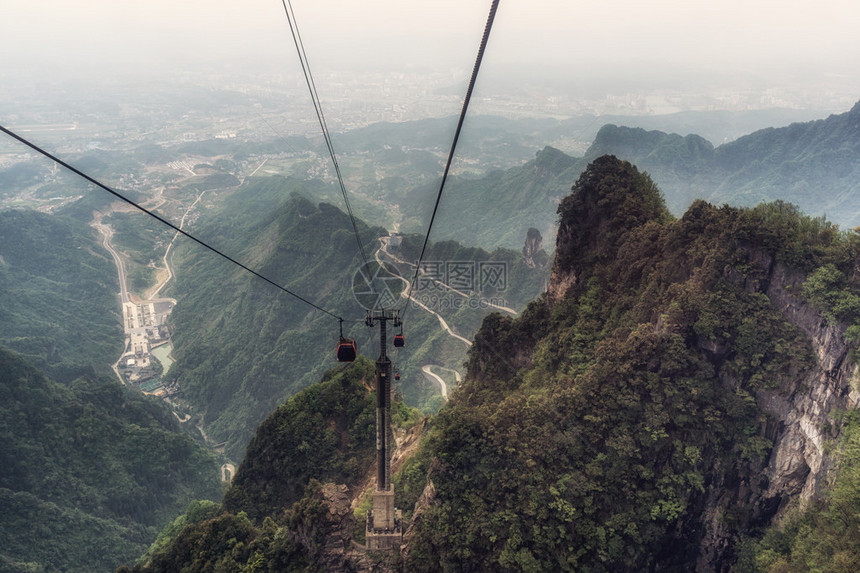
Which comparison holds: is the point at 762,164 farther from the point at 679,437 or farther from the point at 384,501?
the point at 384,501

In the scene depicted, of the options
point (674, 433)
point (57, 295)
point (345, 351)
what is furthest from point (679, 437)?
point (57, 295)

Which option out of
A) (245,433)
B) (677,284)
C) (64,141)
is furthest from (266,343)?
(64,141)

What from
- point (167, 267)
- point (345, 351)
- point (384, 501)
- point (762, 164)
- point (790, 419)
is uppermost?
point (762, 164)

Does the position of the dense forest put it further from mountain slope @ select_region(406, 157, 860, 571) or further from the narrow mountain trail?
mountain slope @ select_region(406, 157, 860, 571)

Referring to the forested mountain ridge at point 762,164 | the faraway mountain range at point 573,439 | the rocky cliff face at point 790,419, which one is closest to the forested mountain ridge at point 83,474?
the faraway mountain range at point 573,439

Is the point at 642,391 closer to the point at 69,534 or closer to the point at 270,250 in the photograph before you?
the point at 69,534

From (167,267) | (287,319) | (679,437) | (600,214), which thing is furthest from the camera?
(167,267)

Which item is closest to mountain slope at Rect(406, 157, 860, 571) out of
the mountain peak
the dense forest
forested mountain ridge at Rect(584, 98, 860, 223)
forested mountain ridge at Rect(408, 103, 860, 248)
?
the mountain peak
